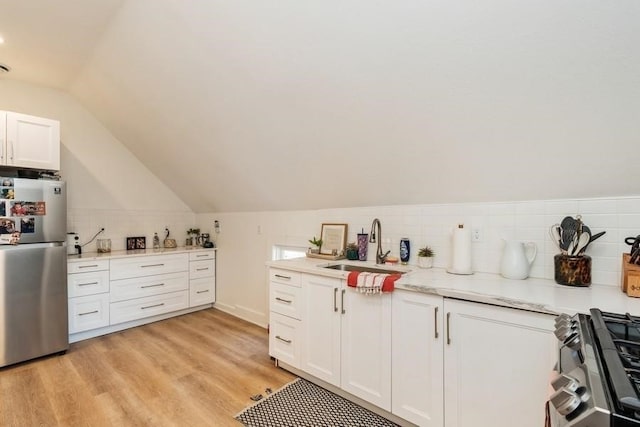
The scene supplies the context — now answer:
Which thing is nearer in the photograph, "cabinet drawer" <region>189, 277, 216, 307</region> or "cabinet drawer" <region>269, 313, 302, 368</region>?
"cabinet drawer" <region>269, 313, 302, 368</region>

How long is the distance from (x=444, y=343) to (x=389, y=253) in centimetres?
96

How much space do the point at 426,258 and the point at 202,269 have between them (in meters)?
3.04

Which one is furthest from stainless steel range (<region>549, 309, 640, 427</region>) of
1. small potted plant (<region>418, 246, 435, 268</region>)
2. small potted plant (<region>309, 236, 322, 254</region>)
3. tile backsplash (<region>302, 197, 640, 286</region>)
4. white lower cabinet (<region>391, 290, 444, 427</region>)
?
small potted plant (<region>309, 236, 322, 254</region>)

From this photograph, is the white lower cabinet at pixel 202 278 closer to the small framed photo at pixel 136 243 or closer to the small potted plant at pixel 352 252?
the small framed photo at pixel 136 243

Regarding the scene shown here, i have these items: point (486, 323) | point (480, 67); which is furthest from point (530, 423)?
point (480, 67)

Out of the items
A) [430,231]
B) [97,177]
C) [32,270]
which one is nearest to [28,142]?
[97,177]

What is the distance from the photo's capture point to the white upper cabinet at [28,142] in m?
2.65

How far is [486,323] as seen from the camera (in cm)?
155

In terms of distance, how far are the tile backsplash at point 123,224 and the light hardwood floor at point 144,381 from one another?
1.24m

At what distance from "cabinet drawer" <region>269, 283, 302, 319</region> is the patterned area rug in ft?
1.84

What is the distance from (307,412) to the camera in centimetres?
202

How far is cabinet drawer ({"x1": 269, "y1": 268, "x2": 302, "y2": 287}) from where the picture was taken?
2.44m

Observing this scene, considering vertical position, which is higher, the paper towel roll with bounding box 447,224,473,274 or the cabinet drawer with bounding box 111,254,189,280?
the paper towel roll with bounding box 447,224,473,274

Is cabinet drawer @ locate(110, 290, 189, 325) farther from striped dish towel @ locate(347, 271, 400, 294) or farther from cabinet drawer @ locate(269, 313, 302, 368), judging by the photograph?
striped dish towel @ locate(347, 271, 400, 294)
